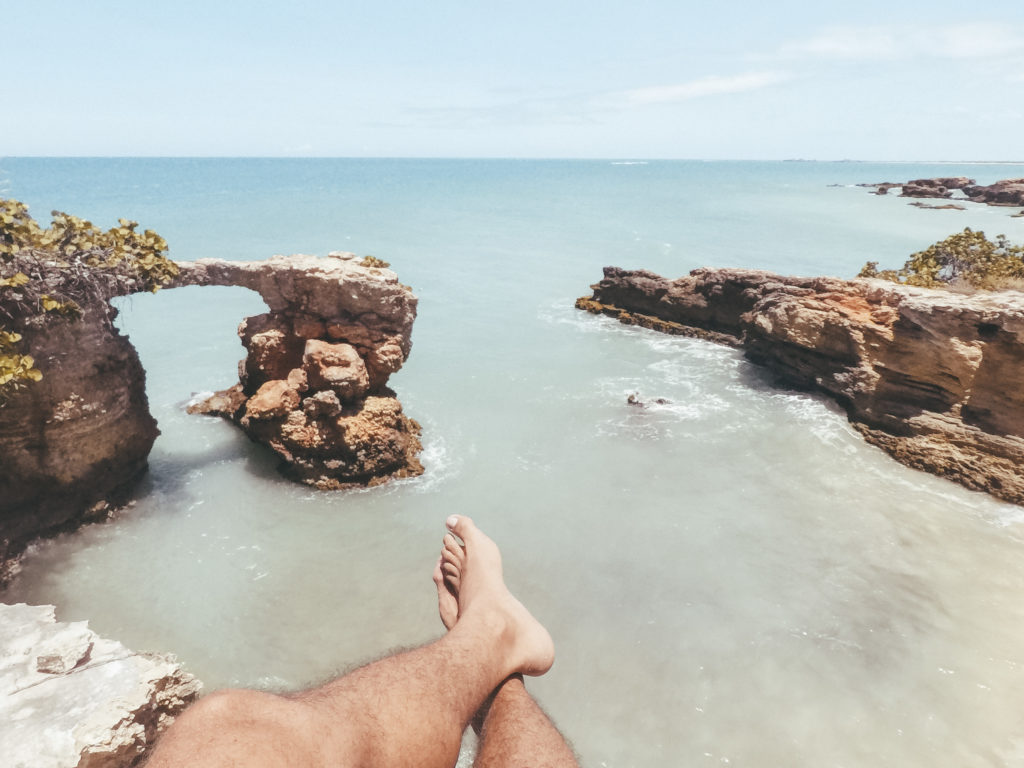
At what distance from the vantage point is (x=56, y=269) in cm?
618

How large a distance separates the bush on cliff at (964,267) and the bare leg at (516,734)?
37.3 ft

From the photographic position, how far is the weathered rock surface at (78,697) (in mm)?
2840

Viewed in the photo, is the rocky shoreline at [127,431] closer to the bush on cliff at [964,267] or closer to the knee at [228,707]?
the knee at [228,707]

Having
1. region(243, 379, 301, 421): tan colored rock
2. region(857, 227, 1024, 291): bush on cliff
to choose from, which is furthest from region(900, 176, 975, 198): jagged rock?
region(243, 379, 301, 421): tan colored rock

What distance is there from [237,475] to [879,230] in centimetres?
4376

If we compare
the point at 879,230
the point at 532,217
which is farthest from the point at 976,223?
the point at 532,217

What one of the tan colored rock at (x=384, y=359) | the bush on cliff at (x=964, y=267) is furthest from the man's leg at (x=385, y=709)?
the bush on cliff at (x=964, y=267)

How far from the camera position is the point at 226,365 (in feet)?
44.0

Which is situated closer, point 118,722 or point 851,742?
point 118,722

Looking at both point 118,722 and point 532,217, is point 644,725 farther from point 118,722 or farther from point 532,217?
point 532,217

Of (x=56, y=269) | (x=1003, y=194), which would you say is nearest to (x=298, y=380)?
(x=56, y=269)

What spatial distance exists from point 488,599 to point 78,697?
7.88ft

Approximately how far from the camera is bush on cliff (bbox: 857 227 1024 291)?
1055 centimetres

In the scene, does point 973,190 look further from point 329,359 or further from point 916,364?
point 329,359
